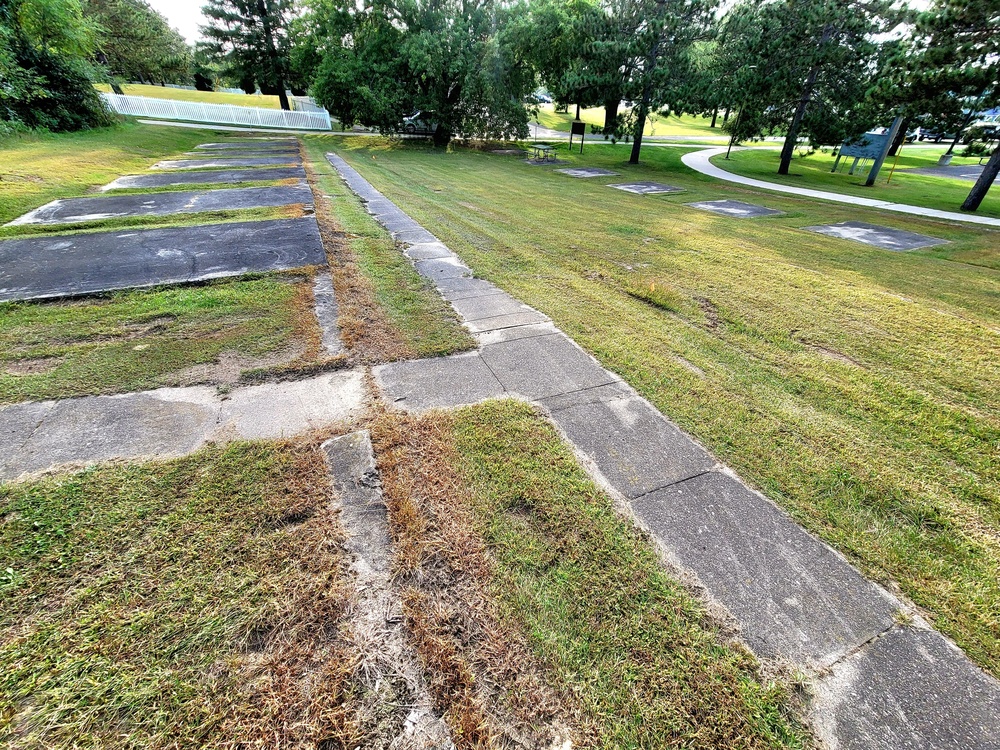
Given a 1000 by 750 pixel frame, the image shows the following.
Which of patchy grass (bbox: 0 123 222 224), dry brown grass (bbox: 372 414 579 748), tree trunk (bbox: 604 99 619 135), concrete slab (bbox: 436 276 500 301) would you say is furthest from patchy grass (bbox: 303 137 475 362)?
tree trunk (bbox: 604 99 619 135)

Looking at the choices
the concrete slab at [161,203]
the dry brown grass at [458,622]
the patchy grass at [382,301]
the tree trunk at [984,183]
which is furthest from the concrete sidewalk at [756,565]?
the tree trunk at [984,183]

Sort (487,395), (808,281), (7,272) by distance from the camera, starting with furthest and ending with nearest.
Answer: (808,281) → (7,272) → (487,395)

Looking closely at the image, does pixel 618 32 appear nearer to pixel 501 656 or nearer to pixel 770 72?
pixel 770 72

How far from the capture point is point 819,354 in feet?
13.0

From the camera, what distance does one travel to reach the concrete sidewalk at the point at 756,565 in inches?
61.4

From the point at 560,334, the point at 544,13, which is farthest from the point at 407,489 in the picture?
the point at 544,13

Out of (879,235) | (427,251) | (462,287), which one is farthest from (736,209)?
(462,287)

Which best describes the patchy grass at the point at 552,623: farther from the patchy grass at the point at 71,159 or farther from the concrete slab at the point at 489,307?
the patchy grass at the point at 71,159

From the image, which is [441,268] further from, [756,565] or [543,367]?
[756,565]

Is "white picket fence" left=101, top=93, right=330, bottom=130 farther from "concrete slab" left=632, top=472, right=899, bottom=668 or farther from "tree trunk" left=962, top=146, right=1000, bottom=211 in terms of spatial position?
"concrete slab" left=632, top=472, right=899, bottom=668

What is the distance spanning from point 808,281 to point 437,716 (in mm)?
6570

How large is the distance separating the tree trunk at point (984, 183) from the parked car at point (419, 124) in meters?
20.5

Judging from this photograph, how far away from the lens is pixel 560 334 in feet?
13.5

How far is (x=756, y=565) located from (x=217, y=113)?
105 feet
